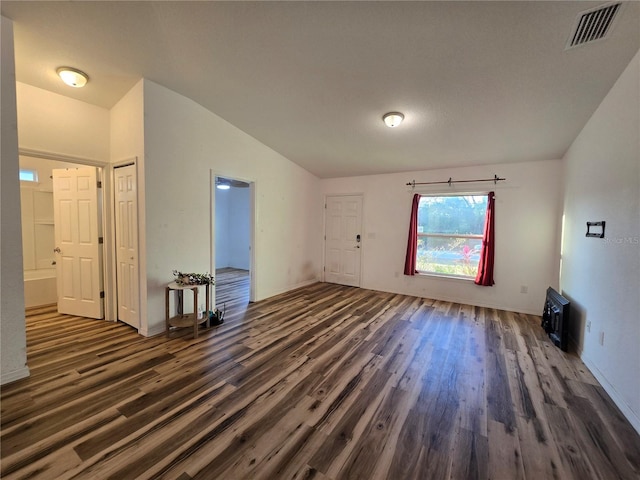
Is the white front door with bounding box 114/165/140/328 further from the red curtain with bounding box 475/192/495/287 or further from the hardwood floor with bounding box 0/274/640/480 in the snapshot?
the red curtain with bounding box 475/192/495/287

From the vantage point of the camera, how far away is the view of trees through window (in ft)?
15.0

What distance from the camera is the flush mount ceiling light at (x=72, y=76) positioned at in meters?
2.67

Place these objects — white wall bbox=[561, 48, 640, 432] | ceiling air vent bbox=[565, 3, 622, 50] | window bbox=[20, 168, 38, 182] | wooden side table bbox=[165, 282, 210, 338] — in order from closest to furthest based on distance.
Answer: ceiling air vent bbox=[565, 3, 622, 50] < white wall bbox=[561, 48, 640, 432] < wooden side table bbox=[165, 282, 210, 338] < window bbox=[20, 168, 38, 182]

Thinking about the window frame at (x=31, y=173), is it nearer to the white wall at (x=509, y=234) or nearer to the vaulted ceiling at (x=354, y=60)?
the vaulted ceiling at (x=354, y=60)

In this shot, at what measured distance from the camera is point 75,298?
3.63 m

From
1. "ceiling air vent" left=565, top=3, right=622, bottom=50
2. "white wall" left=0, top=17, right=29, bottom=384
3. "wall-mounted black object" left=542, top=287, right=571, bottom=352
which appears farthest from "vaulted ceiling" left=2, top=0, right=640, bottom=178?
"wall-mounted black object" left=542, top=287, right=571, bottom=352

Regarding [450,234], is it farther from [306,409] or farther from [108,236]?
[108,236]

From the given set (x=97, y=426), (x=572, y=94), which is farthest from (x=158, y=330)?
(x=572, y=94)

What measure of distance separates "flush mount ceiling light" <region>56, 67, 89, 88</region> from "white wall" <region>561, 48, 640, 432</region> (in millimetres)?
4959

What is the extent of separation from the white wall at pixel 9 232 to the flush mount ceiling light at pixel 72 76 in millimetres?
529

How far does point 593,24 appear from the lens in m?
1.81

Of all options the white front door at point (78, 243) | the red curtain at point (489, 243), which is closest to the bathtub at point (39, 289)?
the white front door at point (78, 243)

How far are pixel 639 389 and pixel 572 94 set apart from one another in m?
2.56

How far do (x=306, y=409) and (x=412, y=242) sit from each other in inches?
148
